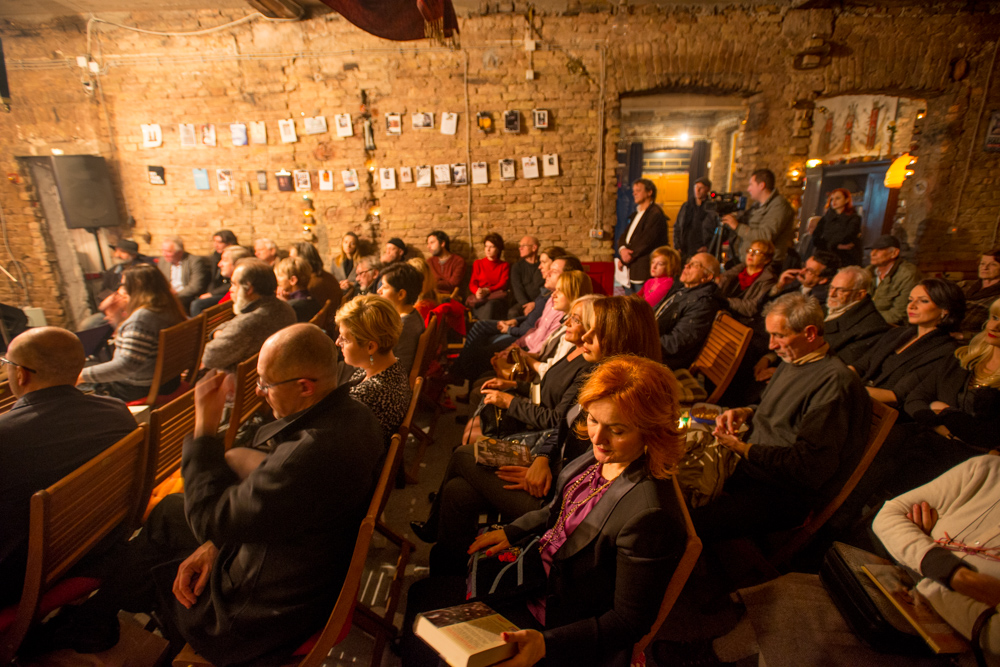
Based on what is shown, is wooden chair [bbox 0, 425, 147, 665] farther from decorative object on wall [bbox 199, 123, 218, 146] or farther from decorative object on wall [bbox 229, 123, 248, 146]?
decorative object on wall [bbox 199, 123, 218, 146]

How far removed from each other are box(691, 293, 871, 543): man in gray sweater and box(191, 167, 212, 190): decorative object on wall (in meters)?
6.92

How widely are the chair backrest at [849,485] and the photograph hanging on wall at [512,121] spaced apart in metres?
5.05

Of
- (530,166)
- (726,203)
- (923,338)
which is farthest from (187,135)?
(923,338)

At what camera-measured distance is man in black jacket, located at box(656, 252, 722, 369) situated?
130 inches

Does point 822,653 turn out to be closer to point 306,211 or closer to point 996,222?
point 306,211

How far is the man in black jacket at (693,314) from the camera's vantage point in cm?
331

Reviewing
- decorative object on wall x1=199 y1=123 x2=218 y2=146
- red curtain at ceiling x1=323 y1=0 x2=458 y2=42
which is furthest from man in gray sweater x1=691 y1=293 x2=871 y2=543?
decorative object on wall x1=199 y1=123 x2=218 y2=146

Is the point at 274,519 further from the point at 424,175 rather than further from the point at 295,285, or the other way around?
the point at 424,175

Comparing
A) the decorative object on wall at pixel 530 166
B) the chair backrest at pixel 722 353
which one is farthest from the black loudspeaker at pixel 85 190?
the chair backrest at pixel 722 353

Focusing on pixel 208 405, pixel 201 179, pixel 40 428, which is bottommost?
pixel 40 428

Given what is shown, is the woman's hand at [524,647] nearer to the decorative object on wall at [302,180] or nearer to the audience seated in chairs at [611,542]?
the audience seated in chairs at [611,542]

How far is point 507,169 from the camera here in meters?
6.00

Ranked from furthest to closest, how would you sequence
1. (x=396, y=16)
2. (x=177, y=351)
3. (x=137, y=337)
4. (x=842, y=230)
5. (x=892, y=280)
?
(x=842, y=230)
(x=892, y=280)
(x=177, y=351)
(x=137, y=337)
(x=396, y=16)

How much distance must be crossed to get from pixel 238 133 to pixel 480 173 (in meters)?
3.21
